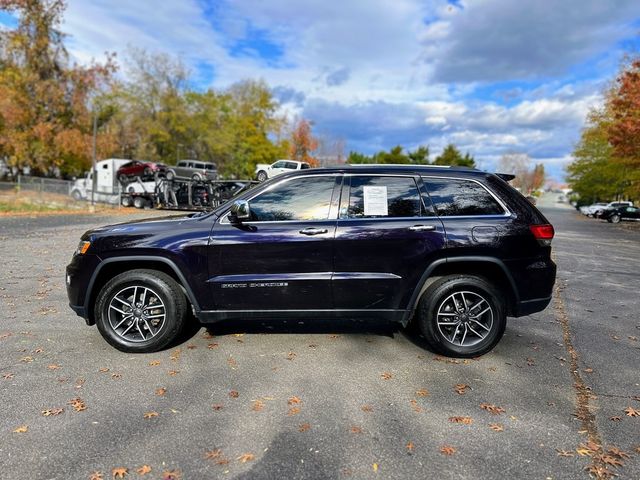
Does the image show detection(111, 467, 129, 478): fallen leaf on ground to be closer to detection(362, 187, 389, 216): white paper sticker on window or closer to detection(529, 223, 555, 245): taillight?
detection(362, 187, 389, 216): white paper sticker on window

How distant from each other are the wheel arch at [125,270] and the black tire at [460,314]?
225 centimetres

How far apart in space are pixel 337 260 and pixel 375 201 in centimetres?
69

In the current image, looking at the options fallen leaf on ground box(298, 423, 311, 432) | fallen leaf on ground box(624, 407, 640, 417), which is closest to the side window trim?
fallen leaf on ground box(298, 423, 311, 432)

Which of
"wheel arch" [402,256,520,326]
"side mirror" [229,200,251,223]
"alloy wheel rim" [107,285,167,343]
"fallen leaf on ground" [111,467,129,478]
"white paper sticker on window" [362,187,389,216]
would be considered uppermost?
"white paper sticker on window" [362,187,389,216]

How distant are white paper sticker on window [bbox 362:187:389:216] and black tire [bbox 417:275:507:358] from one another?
88 cm

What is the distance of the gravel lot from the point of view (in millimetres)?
2590

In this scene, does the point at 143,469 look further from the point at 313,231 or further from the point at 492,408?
the point at 492,408

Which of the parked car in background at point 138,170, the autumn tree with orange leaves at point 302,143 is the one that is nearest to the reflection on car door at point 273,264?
the parked car in background at point 138,170

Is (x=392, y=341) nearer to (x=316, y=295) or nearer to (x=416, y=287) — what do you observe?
(x=416, y=287)

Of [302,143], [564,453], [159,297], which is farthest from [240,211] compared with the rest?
[302,143]

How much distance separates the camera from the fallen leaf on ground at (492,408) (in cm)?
320

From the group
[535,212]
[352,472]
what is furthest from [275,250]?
[535,212]

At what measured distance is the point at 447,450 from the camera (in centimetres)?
272

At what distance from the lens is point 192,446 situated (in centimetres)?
273
